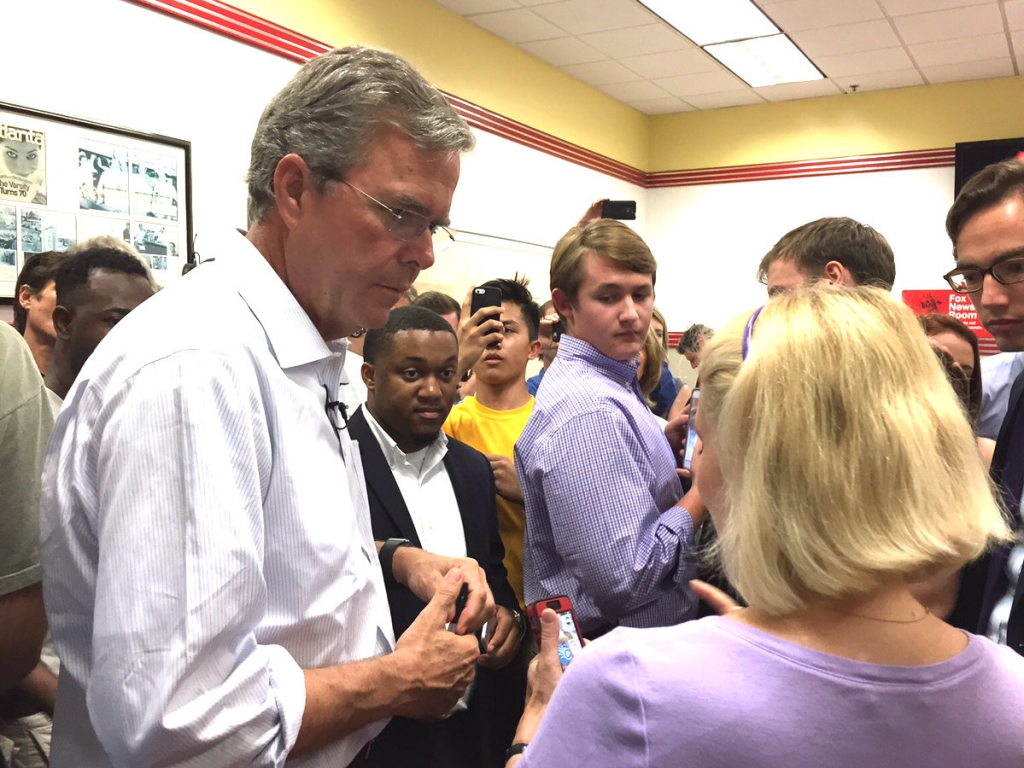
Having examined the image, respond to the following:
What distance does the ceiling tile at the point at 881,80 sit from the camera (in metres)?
6.58

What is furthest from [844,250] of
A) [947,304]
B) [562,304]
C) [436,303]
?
[947,304]

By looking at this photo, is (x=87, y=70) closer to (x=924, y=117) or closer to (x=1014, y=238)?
(x=1014, y=238)

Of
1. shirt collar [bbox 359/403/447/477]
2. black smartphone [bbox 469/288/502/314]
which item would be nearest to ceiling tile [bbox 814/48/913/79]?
black smartphone [bbox 469/288/502/314]

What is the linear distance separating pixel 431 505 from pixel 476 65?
436cm

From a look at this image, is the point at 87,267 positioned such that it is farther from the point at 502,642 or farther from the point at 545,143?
the point at 545,143

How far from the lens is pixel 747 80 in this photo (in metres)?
6.81

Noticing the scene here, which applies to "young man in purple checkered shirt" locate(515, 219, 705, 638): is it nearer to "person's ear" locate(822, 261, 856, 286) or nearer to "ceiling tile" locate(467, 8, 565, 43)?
"person's ear" locate(822, 261, 856, 286)

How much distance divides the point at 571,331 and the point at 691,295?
19.8 feet

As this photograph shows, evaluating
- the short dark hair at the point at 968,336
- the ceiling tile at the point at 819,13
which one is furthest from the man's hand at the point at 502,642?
the ceiling tile at the point at 819,13

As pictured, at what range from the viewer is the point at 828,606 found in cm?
84

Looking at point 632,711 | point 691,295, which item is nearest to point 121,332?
point 632,711

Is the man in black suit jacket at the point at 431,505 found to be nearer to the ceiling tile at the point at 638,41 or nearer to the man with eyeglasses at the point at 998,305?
the man with eyeglasses at the point at 998,305

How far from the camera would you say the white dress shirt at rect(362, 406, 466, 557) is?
205 centimetres

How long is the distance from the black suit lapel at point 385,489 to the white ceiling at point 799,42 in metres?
4.07
